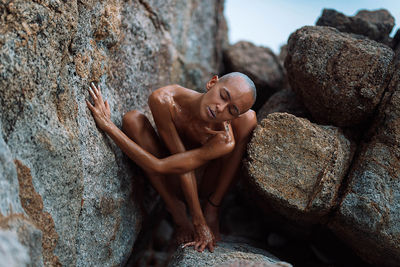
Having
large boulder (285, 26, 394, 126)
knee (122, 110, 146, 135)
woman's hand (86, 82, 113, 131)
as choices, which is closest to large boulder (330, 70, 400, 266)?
large boulder (285, 26, 394, 126)

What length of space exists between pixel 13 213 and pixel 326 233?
2094 millimetres

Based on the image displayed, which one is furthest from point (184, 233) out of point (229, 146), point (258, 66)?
point (258, 66)

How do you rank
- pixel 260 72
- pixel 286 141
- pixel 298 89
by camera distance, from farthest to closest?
pixel 260 72
pixel 298 89
pixel 286 141

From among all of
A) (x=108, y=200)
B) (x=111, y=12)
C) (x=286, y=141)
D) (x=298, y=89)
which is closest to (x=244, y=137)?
(x=286, y=141)

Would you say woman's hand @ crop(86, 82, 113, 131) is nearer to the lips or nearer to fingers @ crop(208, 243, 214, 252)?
the lips

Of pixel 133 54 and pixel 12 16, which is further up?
pixel 12 16

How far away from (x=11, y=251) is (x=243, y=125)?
1454 mm

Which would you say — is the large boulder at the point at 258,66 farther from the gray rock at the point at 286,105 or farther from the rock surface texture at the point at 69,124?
the rock surface texture at the point at 69,124

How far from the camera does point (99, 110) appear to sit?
234 cm

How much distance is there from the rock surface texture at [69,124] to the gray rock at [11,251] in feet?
0.16

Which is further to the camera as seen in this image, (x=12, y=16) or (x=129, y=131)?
(x=129, y=131)

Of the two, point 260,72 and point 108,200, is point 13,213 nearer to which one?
point 108,200

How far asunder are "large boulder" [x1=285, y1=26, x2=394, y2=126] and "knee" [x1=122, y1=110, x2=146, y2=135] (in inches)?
41.2

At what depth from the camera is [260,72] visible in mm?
3914
